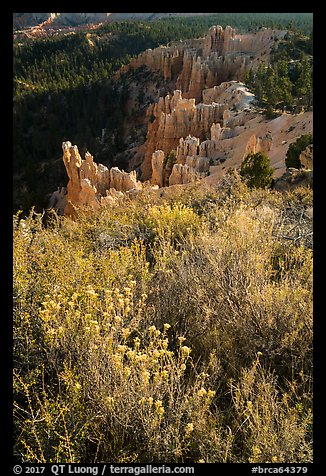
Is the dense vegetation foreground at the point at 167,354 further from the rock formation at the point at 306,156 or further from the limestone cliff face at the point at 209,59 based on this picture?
the limestone cliff face at the point at 209,59

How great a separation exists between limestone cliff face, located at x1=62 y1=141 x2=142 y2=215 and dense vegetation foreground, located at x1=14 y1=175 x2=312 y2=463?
13411mm

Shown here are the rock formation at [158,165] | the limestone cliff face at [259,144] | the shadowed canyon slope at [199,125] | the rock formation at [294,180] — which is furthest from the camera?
the rock formation at [158,165]

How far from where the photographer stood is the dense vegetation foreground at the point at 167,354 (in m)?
2.02

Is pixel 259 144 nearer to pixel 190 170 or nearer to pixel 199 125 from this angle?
pixel 190 170

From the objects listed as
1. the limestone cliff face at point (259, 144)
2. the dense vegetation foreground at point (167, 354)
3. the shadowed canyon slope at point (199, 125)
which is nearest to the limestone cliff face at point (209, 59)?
the shadowed canyon slope at point (199, 125)

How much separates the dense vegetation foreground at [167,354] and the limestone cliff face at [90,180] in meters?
13.4

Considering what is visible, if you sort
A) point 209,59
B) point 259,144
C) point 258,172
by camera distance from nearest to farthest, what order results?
Answer: 1. point 258,172
2. point 259,144
3. point 209,59

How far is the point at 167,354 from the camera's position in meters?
2.15

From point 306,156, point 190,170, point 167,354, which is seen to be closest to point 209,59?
point 190,170

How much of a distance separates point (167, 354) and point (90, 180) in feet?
62.0

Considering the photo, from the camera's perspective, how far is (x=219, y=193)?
6.27 m

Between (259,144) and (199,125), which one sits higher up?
(259,144)
